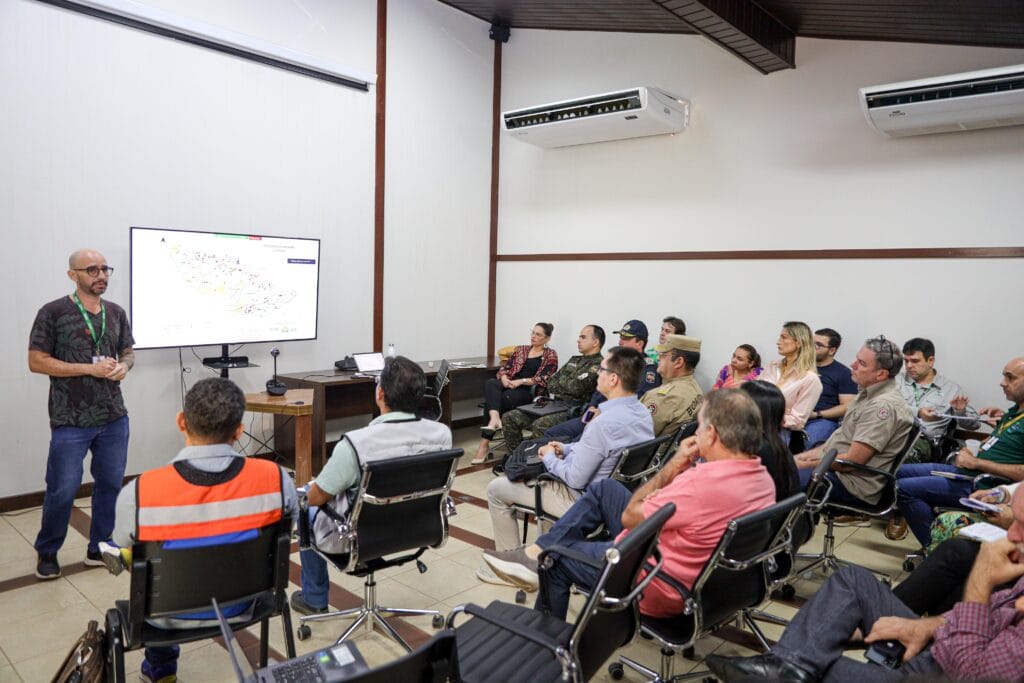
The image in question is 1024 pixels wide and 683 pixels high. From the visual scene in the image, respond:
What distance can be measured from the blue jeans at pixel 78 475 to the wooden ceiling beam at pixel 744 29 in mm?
3850

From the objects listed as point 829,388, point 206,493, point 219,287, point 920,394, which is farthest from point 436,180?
point 206,493

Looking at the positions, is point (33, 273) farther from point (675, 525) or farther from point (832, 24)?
point (832, 24)

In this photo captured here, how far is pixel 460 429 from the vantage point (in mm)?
6789

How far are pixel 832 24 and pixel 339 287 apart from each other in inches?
165

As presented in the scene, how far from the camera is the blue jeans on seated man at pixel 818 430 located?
14.3ft

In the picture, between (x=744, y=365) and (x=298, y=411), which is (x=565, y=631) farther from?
(x=744, y=365)

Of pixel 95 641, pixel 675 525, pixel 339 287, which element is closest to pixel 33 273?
pixel 339 287

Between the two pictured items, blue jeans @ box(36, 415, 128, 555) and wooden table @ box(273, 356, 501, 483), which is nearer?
blue jeans @ box(36, 415, 128, 555)

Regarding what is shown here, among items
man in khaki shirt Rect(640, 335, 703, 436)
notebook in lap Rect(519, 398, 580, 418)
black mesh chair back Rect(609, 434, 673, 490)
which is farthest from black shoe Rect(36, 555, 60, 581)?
man in khaki shirt Rect(640, 335, 703, 436)

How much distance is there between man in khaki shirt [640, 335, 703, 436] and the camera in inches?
159

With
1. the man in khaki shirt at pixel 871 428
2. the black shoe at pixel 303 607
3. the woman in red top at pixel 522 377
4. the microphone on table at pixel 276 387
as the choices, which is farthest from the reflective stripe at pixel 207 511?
the woman in red top at pixel 522 377

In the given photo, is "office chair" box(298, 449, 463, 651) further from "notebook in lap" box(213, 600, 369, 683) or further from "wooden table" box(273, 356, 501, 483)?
"wooden table" box(273, 356, 501, 483)

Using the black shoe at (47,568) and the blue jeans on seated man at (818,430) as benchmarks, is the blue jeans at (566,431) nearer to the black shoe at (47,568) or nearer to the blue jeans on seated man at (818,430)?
the blue jeans on seated man at (818,430)

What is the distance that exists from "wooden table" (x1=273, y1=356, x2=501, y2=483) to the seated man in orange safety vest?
2687 millimetres
